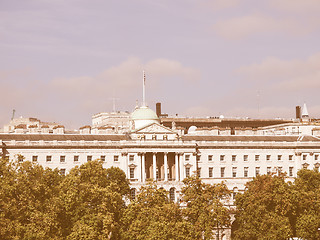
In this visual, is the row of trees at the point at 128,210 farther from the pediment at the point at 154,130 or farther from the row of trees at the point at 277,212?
the pediment at the point at 154,130

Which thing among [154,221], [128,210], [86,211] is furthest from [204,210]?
[86,211]

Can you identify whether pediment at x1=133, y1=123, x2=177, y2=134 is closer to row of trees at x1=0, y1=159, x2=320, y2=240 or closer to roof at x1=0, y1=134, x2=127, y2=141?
roof at x1=0, y1=134, x2=127, y2=141

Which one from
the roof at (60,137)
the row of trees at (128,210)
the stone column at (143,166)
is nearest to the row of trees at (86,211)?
the row of trees at (128,210)

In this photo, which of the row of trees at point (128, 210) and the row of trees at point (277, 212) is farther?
the row of trees at point (277, 212)

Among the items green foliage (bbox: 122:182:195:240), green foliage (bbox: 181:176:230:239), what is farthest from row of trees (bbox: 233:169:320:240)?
green foliage (bbox: 122:182:195:240)

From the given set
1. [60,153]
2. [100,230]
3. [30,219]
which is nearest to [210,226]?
[100,230]

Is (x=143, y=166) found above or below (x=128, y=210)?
above

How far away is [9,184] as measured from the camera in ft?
440

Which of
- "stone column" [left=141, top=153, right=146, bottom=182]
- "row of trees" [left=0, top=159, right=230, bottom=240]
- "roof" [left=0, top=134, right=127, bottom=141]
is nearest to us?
"row of trees" [left=0, top=159, right=230, bottom=240]

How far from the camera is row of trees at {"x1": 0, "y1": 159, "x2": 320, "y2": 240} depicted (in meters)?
130

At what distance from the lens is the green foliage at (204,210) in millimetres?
138750

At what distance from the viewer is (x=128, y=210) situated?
455 ft

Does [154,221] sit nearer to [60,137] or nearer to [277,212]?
[277,212]

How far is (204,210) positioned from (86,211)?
64.9ft
